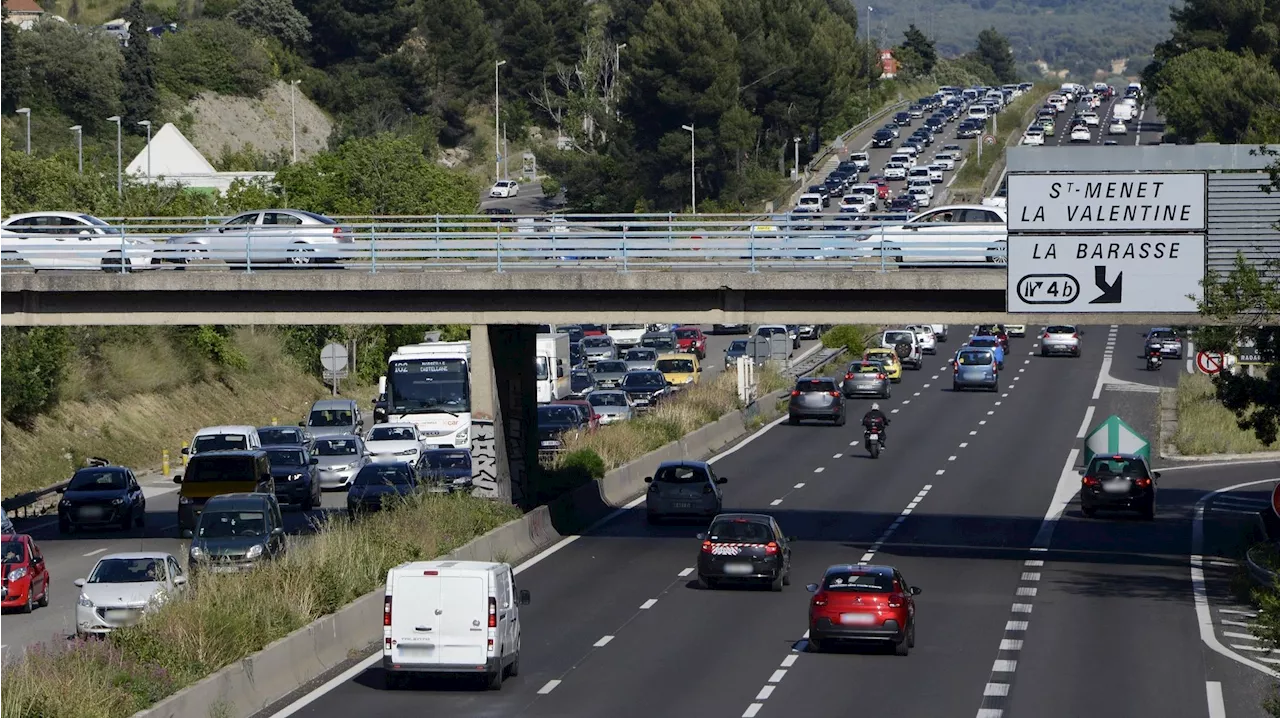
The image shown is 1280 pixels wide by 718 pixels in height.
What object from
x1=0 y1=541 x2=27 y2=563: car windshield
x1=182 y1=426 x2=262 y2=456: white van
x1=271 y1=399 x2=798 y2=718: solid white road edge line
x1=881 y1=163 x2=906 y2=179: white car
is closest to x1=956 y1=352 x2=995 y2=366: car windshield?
x1=271 y1=399 x2=798 y2=718: solid white road edge line

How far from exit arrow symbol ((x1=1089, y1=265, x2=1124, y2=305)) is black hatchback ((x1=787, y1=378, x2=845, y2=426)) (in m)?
30.4

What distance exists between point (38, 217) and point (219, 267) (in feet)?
25.4

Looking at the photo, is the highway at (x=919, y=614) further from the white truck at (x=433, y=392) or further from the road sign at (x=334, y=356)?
the road sign at (x=334, y=356)

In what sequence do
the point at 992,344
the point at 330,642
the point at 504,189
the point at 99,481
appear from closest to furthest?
the point at 330,642, the point at 99,481, the point at 992,344, the point at 504,189

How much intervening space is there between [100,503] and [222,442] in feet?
19.8

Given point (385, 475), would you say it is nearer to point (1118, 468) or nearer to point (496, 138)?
point (1118, 468)

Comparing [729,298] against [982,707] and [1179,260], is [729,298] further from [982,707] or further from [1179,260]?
[982,707]

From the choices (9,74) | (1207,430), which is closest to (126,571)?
(1207,430)

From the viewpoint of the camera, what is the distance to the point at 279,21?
147375 mm

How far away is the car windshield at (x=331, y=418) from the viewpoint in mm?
54406

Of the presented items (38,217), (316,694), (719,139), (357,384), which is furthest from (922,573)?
(719,139)

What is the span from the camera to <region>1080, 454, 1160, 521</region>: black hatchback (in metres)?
41.0

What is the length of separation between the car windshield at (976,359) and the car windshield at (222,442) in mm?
34947

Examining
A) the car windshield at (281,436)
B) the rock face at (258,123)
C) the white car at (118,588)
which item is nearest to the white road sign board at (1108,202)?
the white car at (118,588)
